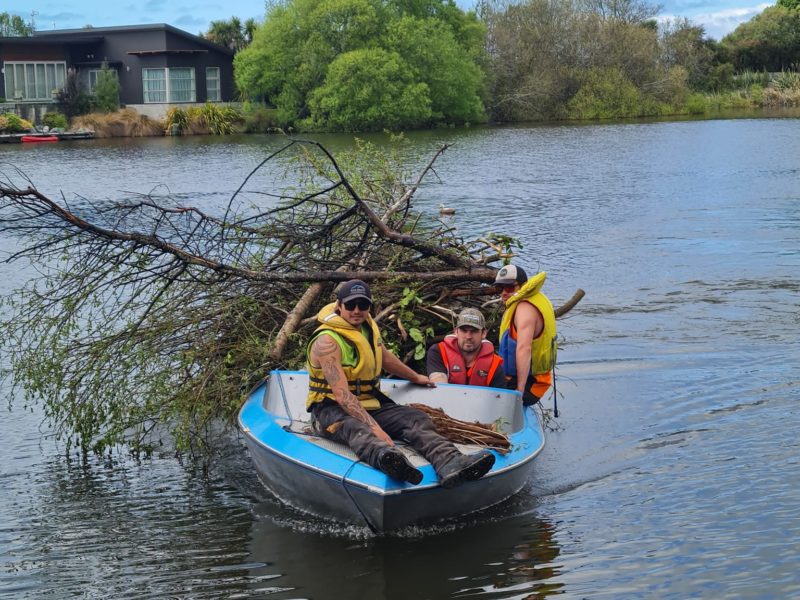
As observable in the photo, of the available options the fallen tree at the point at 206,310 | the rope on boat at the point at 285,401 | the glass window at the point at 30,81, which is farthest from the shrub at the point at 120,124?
the rope on boat at the point at 285,401

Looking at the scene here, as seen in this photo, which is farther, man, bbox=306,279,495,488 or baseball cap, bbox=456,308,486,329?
baseball cap, bbox=456,308,486,329

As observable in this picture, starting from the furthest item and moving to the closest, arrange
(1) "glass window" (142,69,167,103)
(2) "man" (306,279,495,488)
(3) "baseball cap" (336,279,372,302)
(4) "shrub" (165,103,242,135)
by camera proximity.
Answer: (1) "glass window" (142,69,167,103) → (4) "shrub" (165,103,242,135) → (3) "baseball cap" (336,279,372,302) → (2) "man" (306,279,495,488)

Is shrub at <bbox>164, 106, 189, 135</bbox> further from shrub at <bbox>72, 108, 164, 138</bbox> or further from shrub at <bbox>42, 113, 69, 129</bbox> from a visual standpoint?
shrub at <bbox>42, 113, 69, 129</bbox>

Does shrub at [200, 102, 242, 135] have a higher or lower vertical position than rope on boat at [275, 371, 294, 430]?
higher

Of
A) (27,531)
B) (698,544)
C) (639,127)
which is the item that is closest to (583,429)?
(698,544)

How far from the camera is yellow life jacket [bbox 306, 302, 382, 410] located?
8.21 meters

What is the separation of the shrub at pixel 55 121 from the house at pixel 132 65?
3.98m

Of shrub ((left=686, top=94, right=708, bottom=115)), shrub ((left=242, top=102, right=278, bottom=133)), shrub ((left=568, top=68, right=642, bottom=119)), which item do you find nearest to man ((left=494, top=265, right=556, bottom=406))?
shrub ((left=242, top=102, right=278, bottom=133))

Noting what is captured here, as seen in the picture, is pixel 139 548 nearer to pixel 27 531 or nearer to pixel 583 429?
pixel 27 531

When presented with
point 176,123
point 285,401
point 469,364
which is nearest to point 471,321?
point 469,364

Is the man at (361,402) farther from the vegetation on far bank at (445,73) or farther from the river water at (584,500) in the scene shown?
the vegetation on far bank at (445,73)

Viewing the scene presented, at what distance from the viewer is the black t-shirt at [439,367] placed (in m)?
9.57

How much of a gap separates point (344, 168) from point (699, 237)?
12.3 metres

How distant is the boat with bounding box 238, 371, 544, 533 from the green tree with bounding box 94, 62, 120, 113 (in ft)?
180
